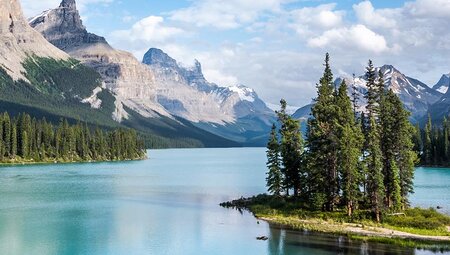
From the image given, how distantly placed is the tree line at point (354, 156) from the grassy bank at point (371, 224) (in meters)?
1.84

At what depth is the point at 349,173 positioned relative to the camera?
78.9 m

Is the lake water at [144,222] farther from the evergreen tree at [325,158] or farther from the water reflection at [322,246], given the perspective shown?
the evergreen tree at [325,158]

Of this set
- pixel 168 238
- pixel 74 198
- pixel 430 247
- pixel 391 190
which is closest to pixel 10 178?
pixel 74 198

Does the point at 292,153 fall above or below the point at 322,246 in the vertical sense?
above

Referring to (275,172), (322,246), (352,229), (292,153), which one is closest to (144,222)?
(275,172)

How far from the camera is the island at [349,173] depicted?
74562 mm

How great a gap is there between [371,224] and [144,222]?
3310 cm

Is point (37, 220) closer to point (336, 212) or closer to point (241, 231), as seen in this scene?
point (241, 231)

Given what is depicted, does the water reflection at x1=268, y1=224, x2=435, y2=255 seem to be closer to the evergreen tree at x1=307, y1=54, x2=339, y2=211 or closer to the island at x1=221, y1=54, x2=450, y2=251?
the island at x1=221, y1=54, x2=450, y2=251

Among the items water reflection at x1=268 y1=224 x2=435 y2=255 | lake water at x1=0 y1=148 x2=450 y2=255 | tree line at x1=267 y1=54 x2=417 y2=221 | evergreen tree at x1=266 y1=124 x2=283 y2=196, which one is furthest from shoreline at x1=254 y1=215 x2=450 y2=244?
evergreen tree at x1=266 y1=124 x2=283 y2=196

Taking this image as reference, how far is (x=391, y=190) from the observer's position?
80.2 m

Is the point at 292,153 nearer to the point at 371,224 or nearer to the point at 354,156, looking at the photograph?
the point at 354,156

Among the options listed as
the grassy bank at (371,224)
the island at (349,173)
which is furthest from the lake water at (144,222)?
the island at (349,173)

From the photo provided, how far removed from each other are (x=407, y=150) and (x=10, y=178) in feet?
347
